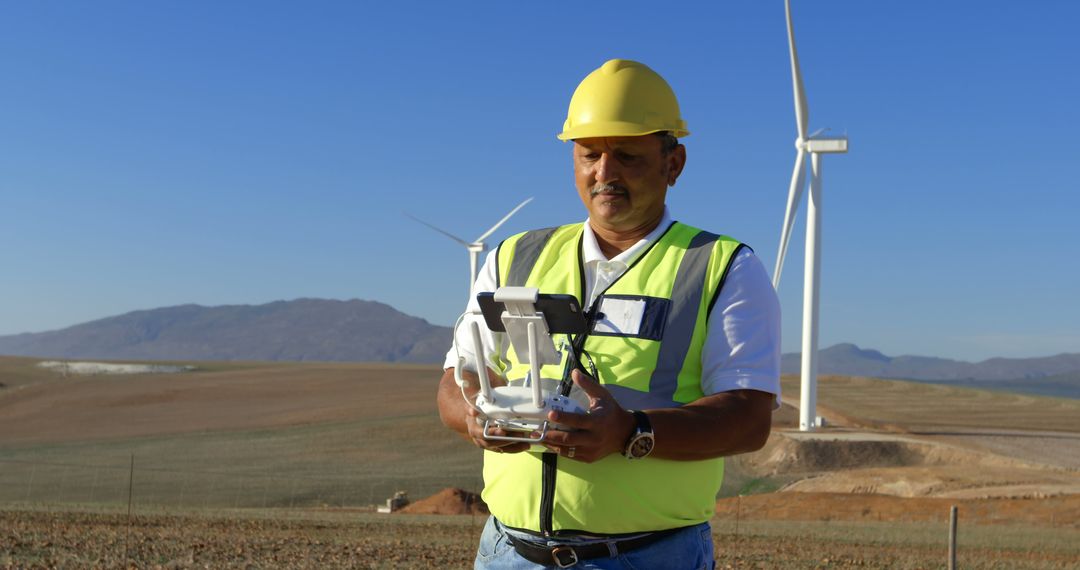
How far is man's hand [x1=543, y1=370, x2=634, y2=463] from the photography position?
9.00 feet

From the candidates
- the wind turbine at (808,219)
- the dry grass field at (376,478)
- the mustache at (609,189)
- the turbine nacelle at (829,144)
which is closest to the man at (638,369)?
the mustache at (609,189)

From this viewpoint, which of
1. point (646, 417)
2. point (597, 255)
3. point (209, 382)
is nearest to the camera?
point (646, 417)

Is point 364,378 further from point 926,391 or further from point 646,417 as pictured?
point 646,417

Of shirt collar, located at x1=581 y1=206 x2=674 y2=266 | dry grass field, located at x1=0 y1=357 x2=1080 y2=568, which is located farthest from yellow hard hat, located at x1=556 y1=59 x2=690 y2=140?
dry grass field, located at x1=0 y1=357 x2=1080 y2=568

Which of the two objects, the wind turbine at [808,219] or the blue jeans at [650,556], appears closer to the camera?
the blue jeans at [650,556]

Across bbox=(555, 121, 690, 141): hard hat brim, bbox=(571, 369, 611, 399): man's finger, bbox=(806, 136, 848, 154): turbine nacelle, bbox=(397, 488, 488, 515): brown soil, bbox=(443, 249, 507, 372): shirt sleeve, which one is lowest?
bbox=(397, 488, 488, 515): brown soil

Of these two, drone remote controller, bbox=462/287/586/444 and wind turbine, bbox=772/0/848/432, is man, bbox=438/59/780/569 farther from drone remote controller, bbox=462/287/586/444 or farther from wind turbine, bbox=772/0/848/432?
wind turbine, bbox=772/0/848/432

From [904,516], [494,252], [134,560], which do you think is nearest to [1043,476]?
[904,516]

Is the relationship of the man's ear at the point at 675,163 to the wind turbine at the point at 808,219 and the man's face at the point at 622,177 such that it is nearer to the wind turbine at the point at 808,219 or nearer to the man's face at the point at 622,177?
the man's face at the point at 622,177

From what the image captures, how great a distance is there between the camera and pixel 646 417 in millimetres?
2920

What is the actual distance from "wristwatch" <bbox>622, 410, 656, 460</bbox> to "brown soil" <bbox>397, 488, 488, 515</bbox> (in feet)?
93.6

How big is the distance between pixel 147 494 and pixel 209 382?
5980 centimetres

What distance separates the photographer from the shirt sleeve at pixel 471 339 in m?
3.23

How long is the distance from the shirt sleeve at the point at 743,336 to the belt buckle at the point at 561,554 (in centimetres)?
56
